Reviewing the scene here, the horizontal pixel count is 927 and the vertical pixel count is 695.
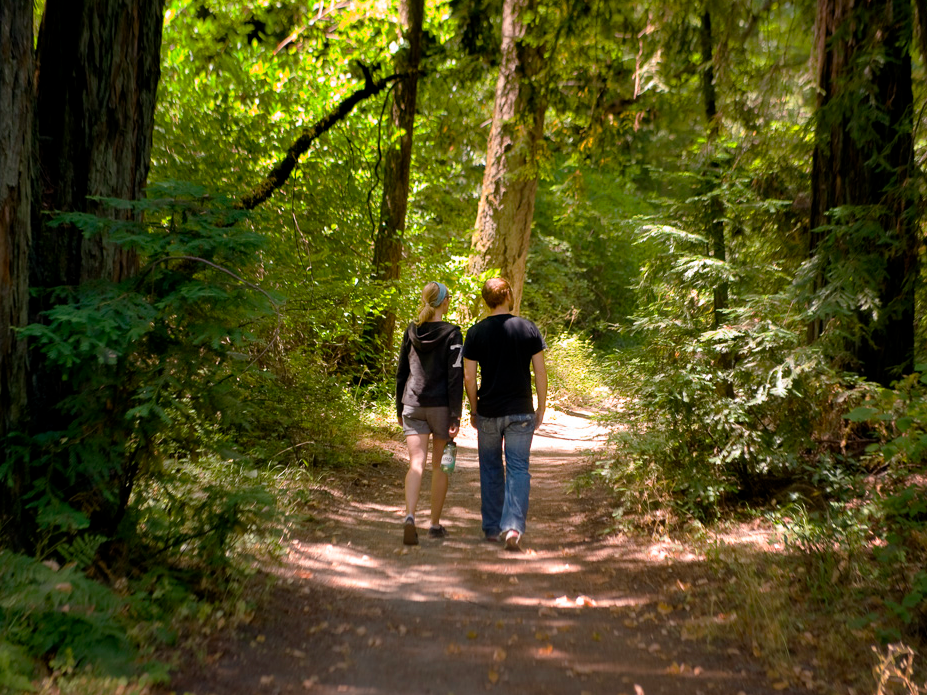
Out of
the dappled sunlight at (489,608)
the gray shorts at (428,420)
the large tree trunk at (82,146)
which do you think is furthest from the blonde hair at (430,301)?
the large tree trunk at (82,146)

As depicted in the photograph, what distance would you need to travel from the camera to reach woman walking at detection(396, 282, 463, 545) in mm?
6621

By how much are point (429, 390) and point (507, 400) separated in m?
→ 0.67

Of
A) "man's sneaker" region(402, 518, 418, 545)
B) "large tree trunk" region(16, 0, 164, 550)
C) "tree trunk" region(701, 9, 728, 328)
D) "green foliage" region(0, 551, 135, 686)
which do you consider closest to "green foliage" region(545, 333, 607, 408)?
"tree trunk" region(701, 9, 728, 328)

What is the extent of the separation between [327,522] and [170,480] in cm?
277

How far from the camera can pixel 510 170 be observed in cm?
1357

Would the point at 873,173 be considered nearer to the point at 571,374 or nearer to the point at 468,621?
the point at 468,621

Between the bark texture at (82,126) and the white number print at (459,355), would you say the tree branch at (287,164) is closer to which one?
the white number print at (459,355)

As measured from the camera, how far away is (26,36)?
4.13m

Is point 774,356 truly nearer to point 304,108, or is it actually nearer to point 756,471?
point 756,471

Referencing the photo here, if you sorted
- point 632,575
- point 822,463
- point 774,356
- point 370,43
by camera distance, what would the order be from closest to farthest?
point 632,575 < point 822,463 < point 774,356 < point 370,43

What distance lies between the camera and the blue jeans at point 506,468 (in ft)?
21.3

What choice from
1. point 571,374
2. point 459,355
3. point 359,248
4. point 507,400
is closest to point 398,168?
point 359,248

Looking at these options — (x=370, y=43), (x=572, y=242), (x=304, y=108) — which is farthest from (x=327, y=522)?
(x=572, y=242)

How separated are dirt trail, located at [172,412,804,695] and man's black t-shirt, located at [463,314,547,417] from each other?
4.09 feet
